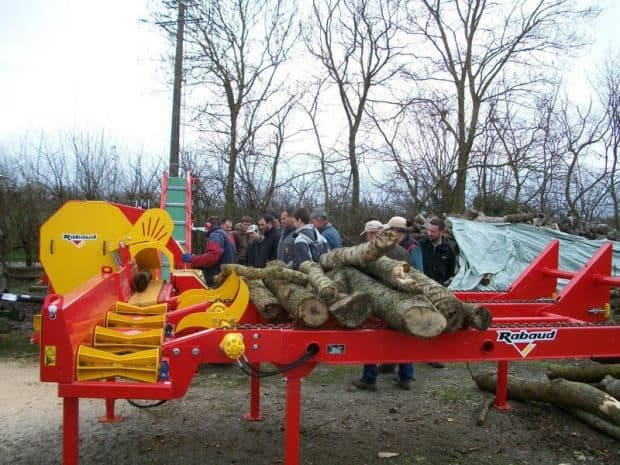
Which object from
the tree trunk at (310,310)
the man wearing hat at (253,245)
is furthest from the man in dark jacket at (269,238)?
the tree trunk at (310,310)

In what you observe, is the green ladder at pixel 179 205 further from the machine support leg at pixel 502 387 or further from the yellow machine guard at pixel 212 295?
the machine support leg at pixel 502 387

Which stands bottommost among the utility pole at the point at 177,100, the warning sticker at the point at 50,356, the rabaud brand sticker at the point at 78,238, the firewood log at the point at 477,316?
the warning sticker at the point at 50,356

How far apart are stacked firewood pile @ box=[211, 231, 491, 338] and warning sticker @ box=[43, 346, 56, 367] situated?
48.7 inches

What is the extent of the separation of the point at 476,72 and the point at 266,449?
17.7 m

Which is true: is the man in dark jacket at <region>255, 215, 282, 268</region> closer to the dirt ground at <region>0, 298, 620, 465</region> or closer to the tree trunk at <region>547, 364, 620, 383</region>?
the dirt ground at <region>0, 298, 620, 465</region>

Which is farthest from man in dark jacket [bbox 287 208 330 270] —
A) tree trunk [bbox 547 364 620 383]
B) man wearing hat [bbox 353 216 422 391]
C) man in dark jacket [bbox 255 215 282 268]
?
tree trunk [bbox 547 364 620 383]

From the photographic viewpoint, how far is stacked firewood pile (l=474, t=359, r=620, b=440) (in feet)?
14.0

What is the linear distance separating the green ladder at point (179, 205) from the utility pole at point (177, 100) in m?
3.32

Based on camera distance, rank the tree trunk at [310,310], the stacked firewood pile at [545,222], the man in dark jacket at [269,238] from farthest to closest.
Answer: the stacked firewood pile at [545,222] → the man in dark jacket at [269,238] → the tree trunk at [310,310]

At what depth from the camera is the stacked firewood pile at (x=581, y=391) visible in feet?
14.0

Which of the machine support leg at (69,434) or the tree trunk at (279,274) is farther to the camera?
the tree trunk at (279,274)

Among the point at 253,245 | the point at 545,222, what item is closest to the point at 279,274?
the point at 253,245

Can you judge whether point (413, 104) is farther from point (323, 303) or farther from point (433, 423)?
point (323, 303)

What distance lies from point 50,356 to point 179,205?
7.15 m
